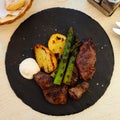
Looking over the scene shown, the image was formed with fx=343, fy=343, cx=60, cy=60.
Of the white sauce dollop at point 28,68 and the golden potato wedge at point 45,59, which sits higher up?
the golden potato wedge at point 45,59

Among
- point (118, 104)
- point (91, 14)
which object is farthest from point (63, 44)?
point (118, 104)

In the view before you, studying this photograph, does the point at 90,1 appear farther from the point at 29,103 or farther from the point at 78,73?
the point at 29,103

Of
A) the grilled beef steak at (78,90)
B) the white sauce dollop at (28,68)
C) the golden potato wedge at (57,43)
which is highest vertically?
the golden potato wedge at (57,43)

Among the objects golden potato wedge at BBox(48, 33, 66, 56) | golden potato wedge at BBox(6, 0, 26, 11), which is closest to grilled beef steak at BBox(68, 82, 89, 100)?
golden potato wedge at BBox(48, 33, 66, 56)

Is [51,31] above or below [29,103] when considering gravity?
above

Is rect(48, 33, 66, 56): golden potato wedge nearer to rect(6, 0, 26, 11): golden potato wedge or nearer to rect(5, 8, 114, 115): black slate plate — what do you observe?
rect(5, 8, 114, 115): black slate plate

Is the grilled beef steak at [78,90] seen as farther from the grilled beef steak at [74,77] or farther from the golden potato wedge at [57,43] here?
the golden potato wedge at [57,43]

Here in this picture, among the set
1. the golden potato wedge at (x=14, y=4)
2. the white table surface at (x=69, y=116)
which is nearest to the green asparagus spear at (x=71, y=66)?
the white table surface at (x=69, y=116)
